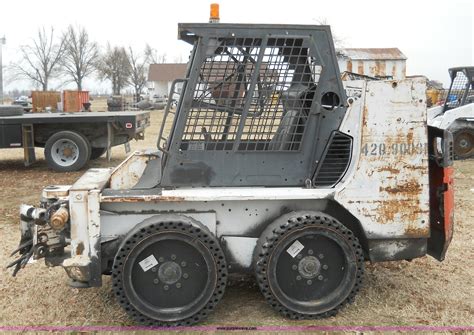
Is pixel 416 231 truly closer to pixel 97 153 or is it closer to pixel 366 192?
pixel 366 192

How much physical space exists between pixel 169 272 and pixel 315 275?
3.53 ft

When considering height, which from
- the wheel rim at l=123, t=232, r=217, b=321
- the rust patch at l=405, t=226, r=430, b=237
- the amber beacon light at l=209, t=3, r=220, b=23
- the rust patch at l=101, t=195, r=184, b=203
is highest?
the amber beacon light at l=209, t=3, r=220, b=23

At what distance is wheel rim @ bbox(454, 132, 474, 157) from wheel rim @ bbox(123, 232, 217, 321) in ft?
31.9

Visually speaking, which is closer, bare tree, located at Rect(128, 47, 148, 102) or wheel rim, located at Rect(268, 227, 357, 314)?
wheel rim, located at Rect(268, 227, 357, 314)

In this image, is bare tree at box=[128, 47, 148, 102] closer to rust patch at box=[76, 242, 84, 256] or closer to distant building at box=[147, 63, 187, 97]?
distant building at box=[147, 63, 187, 97]

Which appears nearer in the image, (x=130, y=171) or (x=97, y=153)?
(x=130, y=171)

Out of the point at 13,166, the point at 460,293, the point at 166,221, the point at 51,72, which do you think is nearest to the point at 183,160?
the point at 166,221

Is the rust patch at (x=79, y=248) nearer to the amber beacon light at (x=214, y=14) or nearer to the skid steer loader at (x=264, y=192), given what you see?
the skid steer loader at (x=264, y=192)

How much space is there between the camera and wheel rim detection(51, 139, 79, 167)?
33.4 ft

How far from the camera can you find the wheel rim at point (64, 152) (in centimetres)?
1019

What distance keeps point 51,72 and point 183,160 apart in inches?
2243

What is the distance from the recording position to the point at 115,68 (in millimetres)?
59156

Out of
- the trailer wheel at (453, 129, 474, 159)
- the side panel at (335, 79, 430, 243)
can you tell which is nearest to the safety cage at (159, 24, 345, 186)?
the side panel at (335, 79, 430, 243)

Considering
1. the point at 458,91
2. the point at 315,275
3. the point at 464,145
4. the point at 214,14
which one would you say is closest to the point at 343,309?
the point at 315,275
